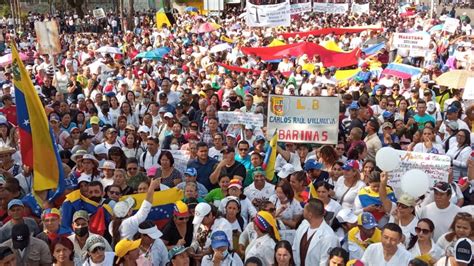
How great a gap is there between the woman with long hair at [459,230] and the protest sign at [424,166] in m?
1.17

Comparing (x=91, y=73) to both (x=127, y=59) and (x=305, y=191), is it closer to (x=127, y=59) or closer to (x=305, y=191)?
(x=127, y=59)

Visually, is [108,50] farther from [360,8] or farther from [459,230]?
[360,8]

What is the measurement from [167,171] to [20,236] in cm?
242

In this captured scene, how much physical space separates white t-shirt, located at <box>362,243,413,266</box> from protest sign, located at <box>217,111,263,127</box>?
14.1 ft

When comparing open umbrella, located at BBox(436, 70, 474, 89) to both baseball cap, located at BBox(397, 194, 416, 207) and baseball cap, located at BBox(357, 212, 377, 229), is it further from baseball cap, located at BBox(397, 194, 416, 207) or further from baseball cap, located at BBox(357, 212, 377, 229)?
baseball cap, located at BBox(357, 212, 377, 229)

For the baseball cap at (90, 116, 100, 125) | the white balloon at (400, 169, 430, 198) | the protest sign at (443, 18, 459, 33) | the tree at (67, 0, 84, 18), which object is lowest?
the tree at (67, 0, 84, 18)

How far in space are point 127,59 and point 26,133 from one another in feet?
41.2

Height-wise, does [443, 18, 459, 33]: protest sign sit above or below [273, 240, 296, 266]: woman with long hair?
below

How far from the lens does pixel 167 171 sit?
7.50m

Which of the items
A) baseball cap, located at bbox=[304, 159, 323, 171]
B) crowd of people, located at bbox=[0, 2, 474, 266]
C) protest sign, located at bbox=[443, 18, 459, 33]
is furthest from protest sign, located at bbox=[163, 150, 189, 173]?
protest sign, located at bbox=[443, 18, 459, 33]

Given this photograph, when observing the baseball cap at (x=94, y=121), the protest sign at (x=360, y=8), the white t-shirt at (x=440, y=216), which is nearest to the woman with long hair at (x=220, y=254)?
the white t-shirt at (x=440, y=216)

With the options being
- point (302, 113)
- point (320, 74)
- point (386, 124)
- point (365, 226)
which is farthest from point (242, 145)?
point (320, 74)

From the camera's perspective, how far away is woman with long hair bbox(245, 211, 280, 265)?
539cm

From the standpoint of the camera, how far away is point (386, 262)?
16.4 ft
